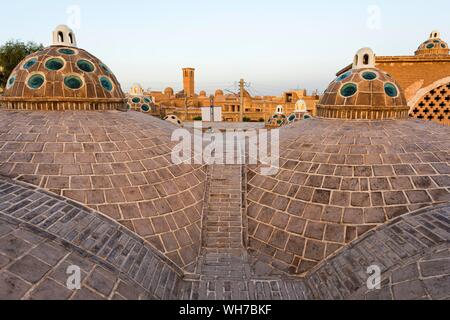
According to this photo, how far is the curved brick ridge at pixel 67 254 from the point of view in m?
3.37

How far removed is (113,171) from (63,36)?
509 cm

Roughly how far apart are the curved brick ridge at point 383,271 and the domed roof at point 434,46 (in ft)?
68.4

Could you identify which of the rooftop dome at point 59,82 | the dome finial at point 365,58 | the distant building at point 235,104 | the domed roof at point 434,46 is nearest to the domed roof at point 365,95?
the dome finial at point 365,58

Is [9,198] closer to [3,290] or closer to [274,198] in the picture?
[3,290]

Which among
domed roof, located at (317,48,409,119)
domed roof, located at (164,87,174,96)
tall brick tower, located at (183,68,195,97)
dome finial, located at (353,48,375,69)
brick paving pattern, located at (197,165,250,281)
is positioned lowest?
brick paving pattern, located at (197,165,250,281)

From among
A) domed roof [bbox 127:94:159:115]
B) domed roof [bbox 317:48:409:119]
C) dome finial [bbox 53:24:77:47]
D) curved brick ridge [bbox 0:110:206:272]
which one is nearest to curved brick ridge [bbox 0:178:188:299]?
curved brick ridge [bbox 0:110:206:272]

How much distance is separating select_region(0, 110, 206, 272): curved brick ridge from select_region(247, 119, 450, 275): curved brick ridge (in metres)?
1.55

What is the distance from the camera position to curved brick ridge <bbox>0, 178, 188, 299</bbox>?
11.1 feet

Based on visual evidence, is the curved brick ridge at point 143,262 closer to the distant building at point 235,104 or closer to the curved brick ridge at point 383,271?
the curved brick ridge at point 383,271

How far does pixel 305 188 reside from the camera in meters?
6.70

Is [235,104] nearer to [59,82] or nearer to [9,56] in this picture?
[9,56]

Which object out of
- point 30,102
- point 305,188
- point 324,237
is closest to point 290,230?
point 324,237

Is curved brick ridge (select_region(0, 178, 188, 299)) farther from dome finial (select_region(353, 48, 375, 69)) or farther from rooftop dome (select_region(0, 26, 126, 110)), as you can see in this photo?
dome finial (select_region(353, 48, 375, 69))

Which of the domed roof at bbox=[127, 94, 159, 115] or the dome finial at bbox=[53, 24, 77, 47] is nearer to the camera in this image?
the dome finial at bbox=[53, 24, 77, 47]
